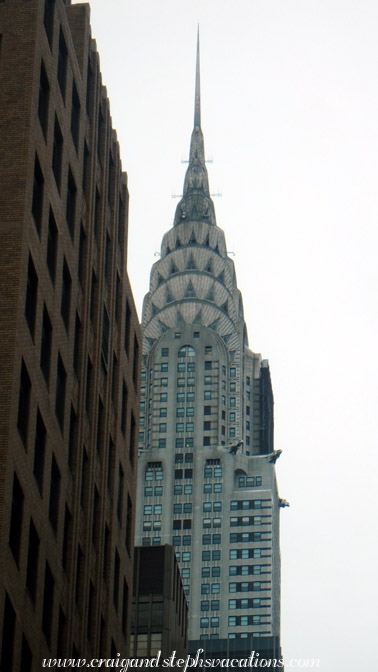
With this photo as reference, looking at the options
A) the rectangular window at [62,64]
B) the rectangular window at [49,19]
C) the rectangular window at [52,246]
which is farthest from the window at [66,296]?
the rectangular window at [49,19]

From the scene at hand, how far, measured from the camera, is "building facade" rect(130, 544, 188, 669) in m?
108

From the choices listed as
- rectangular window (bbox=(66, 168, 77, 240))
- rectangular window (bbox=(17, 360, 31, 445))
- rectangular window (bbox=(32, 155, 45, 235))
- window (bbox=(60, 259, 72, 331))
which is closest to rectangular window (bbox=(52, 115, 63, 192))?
rectangular window (bbox=(66, 168, 77, 240))

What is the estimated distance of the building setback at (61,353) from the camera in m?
49.9

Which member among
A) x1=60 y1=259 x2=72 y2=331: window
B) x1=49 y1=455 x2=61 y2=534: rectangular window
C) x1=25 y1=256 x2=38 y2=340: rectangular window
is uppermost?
x1=60 y1=259 x2=72 y2=331: window

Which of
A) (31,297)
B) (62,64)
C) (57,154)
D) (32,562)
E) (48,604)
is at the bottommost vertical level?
(48,604)

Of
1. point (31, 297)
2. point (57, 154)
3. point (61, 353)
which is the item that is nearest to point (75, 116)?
point (57, 154)

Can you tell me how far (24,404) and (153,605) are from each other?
61885 mm

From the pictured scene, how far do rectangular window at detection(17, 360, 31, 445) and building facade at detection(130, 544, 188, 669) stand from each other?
196ft

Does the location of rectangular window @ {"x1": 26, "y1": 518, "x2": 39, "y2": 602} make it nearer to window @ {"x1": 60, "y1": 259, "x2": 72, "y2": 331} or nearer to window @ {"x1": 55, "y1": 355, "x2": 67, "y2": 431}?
window @ {"x1": 55, "y1": 355, "x2": 67, "y2": 431}

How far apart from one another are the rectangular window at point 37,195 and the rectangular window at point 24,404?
616cm

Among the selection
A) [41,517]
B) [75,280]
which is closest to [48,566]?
[41,517]

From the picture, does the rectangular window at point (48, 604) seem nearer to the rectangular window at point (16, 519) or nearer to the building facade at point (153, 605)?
the rectangular window at point (16, 519)

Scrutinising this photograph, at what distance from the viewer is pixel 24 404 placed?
2015 inches

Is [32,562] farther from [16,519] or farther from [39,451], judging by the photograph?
[39,451]
